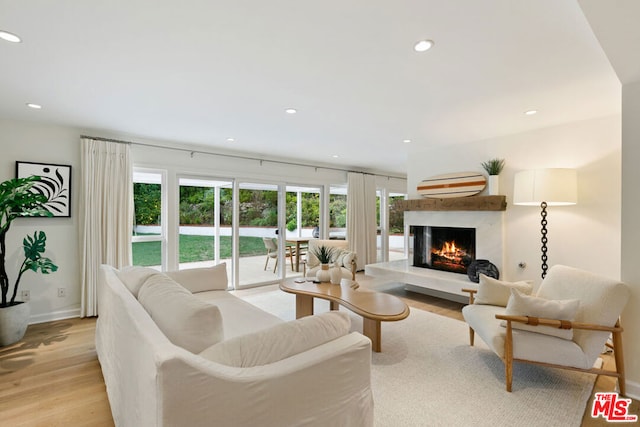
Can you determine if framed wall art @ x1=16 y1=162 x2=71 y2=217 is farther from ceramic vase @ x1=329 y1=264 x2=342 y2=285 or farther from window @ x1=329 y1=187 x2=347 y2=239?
window @ x1=329 y1=187 x2=347 y2=239

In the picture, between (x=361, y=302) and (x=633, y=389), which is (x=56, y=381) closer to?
(x=361, y=302)

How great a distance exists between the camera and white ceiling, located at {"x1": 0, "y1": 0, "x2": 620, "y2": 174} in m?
1.58

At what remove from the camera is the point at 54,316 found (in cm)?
360

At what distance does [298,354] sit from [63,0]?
2073mm

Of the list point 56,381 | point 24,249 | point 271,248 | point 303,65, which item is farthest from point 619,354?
point 24,249

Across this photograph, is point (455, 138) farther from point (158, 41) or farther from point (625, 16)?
point (158, 41)

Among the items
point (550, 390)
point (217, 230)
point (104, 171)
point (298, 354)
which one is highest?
point (104, 171)

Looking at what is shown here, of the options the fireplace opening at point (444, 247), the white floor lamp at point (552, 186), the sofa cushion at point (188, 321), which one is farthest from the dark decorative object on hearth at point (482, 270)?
the sofa cushion at point (188, 321)

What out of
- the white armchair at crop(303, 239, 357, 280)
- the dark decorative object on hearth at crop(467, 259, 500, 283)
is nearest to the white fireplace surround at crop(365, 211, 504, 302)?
the dark decorative object on hearth at crop(467, 259, 500, 283)

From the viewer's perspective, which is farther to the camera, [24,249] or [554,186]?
[24,249]

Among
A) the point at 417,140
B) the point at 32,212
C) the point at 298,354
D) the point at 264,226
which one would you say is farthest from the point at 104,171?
the point at 417,140

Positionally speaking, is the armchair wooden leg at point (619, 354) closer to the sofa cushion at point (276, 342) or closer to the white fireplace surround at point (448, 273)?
the white fireplace surround at point (448, 273)

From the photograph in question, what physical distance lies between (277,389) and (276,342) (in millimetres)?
188

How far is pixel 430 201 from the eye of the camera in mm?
4617
